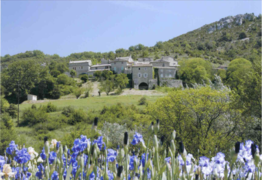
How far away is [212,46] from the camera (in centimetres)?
11306

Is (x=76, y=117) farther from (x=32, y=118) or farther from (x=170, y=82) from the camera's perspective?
(x=170, y=82)

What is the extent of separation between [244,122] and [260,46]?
94947 millimetres

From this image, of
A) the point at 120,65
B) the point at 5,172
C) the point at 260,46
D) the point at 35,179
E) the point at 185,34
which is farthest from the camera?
the point at 185,34

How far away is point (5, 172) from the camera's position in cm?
275

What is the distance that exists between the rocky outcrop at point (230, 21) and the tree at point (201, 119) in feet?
452

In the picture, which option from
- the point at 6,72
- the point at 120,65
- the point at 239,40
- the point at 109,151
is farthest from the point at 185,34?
the point at 109,151

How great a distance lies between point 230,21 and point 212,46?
3984 centimetres

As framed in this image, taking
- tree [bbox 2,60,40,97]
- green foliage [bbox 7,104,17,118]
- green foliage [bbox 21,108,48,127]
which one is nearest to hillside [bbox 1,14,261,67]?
tree [bbox 2,60,40,97]

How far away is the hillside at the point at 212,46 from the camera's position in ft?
312

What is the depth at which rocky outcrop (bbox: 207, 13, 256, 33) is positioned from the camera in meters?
131

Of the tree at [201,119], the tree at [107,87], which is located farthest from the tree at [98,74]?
the tree at [201,119]

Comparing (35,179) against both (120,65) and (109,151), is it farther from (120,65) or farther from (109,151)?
(120,65)

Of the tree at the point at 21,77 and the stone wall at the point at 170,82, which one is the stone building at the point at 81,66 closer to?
the tree at the point at 21,77

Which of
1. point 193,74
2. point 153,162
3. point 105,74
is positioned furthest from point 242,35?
point 153,162
